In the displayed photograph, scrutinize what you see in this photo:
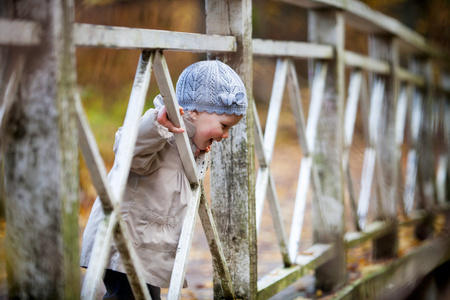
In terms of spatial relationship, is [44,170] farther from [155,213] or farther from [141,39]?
[155,213]

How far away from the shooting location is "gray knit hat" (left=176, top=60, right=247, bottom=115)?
2029 mm

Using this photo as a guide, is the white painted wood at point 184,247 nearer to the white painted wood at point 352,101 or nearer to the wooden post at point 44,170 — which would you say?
the wooden post at point 44,170

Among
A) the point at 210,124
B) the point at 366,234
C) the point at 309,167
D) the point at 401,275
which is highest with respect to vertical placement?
the point at 210,124

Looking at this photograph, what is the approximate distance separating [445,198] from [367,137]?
2.31 m

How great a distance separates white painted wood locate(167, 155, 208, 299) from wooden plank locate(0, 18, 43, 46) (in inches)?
31.3

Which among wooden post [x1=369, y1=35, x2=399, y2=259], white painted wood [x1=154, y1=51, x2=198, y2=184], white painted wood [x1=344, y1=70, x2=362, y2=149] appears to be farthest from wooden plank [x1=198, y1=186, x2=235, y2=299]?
wooden post [x1=369, y1=35, x2=399, y2=259]

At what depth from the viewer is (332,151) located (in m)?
3.40

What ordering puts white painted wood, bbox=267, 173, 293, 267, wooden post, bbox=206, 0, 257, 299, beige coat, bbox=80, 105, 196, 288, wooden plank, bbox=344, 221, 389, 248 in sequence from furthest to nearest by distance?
wooden plank, bbox=344, 221, 389, 248 → white painted wood, bbox=267, 173, 293, 267 → wooden post, bbox=206, 0, 257, 299 → beige coat, bbox=80, 105, 196, 288

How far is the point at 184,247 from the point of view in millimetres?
2006

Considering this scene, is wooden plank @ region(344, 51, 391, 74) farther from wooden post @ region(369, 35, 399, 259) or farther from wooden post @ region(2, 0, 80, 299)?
wooden post @ region(2, 0, 80, 299)

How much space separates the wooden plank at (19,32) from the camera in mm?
1250

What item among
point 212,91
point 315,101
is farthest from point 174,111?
point 315,101

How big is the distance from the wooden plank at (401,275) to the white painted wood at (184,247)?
1341 millimetres

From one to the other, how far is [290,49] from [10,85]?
1726mm
